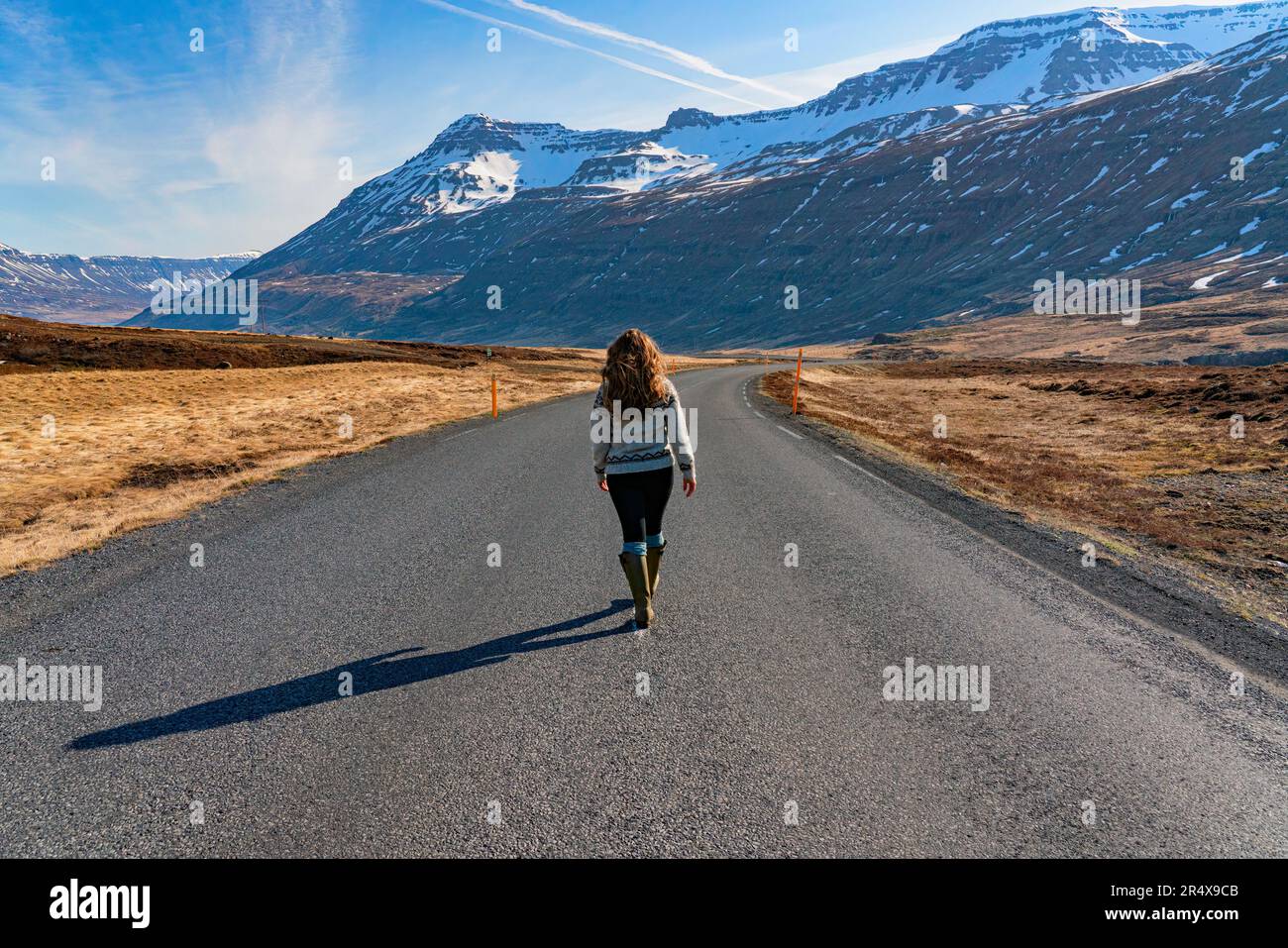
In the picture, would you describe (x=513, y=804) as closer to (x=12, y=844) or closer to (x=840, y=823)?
(x=840, y=823)

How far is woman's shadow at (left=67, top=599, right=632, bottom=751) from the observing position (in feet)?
13.7

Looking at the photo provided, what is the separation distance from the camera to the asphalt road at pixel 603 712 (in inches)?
132

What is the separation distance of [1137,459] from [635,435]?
1553 centimetres

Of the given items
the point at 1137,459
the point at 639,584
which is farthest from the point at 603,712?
the point at 1137,459

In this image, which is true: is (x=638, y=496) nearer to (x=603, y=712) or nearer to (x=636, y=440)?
(x=636, y=440)

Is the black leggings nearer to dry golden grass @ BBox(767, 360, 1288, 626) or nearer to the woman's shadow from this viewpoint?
the woman's shadow

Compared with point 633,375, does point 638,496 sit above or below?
below

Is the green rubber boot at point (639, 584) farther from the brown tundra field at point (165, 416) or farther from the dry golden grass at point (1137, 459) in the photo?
the brown tundra field at point (165, 416)

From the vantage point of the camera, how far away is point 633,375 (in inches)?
220

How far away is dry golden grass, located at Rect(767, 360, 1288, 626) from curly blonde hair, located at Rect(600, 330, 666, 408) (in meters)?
6.00

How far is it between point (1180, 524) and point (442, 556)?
33.5ft

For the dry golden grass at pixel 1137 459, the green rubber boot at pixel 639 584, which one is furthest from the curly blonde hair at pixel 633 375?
the dry golden grass at pixel 1137 459

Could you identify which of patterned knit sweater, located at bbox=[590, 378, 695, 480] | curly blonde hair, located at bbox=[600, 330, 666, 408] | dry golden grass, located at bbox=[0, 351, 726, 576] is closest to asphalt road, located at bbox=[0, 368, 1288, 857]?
patterned knit sweater, located at bbox=[590, 378, 695, 480]
